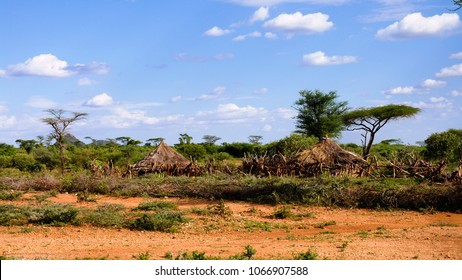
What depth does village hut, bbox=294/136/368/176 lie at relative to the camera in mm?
19047

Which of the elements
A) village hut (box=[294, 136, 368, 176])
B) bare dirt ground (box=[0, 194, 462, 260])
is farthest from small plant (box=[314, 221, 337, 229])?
village hut (box=[294, 136, 368, 176])

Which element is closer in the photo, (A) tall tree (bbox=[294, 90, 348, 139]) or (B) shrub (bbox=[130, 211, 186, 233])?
(B) shrub (bbox=[130, 211, 186, 233])

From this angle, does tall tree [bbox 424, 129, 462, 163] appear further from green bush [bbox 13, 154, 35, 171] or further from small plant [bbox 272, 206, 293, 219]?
green bush [bbox 13, 154, 35, 171]

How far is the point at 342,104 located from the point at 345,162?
18095mm

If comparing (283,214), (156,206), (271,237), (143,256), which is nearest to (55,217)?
(156,206)

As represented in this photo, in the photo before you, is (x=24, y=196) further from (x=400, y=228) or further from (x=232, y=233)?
(x=400, y=228)

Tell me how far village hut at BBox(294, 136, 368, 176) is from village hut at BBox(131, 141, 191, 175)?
4.88 meters

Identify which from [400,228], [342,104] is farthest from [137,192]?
[342,104]

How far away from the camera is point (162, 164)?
23188mm

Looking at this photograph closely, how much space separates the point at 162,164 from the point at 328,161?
7.06m

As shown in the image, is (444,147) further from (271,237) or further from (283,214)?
(271,237)

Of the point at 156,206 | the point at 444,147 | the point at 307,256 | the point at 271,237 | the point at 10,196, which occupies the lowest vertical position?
the point at 271,237

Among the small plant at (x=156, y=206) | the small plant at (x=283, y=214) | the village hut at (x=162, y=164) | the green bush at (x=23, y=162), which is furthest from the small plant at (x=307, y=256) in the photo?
the green bush at (x=23, y=162)

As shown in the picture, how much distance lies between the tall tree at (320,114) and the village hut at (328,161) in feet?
51.0
